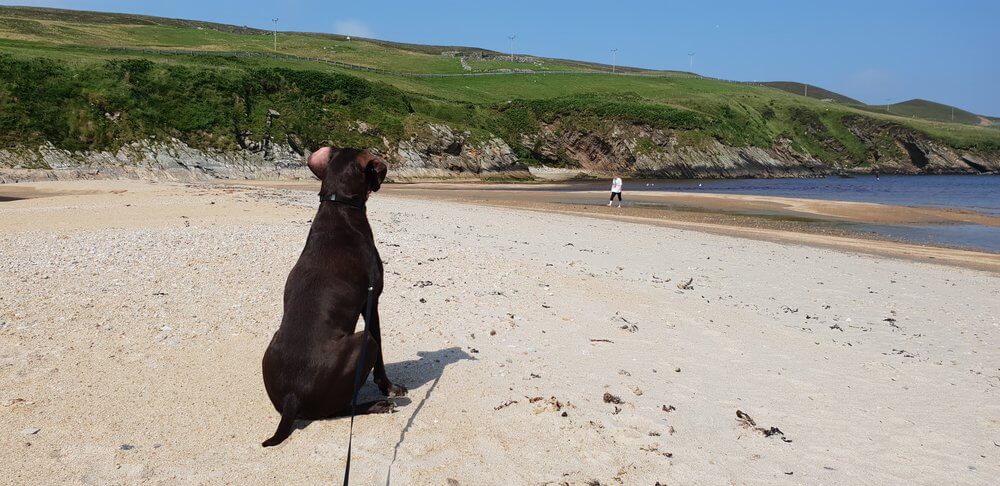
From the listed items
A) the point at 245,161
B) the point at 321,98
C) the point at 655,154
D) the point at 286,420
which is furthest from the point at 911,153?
the point at 286,420

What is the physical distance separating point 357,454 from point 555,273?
7362 mm

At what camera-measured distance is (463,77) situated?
95125 millimetres

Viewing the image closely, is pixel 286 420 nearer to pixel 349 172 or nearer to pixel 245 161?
pixel 349 172

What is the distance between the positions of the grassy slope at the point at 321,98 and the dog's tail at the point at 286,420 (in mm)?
44895

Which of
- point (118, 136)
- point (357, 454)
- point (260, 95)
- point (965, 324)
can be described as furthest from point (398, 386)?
point (260, 95)

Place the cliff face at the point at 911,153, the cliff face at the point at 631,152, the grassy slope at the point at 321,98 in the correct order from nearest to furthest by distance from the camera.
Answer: the grassy slope at the point at 321,98 → the cliff face at the point at 631,152 → the cliff face at the point at 911,153

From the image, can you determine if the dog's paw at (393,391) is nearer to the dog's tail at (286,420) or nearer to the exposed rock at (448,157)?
the dog's tail at (286,420)

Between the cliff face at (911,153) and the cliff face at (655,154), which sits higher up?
the cliff face at (911,153)

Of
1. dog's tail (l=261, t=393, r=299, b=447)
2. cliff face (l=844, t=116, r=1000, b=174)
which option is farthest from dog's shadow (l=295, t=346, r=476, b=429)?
cliff face (l=844, t=116, r=1000, b=174)

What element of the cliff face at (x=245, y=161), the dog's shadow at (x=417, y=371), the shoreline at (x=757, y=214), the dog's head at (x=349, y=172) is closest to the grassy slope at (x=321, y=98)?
the cliff face at (x=245, y=161)

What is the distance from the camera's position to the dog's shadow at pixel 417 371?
18.8 ft

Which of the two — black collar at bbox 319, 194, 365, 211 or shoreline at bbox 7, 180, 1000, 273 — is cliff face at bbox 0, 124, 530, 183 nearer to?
shoreline at bbox 7, 180, 1000, 273

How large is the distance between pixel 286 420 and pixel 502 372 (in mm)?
2276

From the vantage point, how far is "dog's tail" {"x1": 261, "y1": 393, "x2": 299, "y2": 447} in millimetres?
4609
